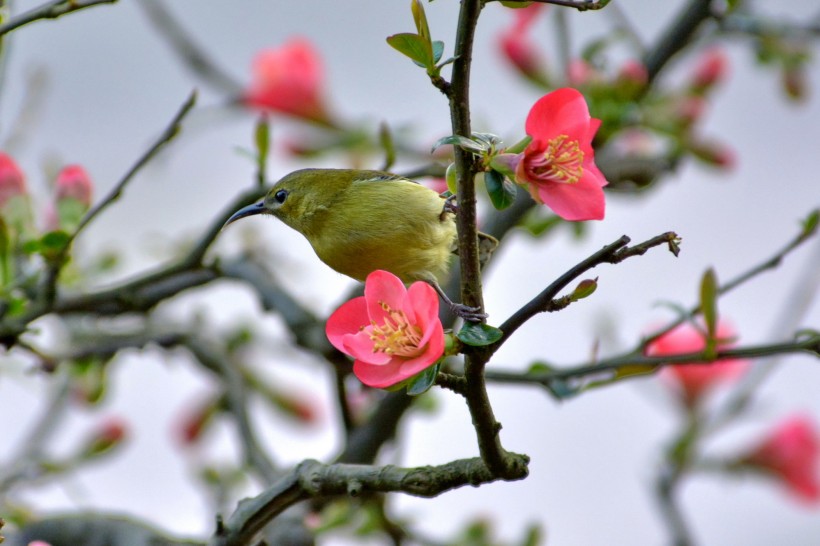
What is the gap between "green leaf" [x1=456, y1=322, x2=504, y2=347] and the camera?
0.93 meters

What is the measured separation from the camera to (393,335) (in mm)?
997

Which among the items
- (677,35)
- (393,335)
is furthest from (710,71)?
(393,335)

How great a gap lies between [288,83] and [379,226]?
1.39 metres

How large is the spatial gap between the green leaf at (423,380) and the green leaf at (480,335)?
0.15 ft

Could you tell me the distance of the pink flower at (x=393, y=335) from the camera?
3.11ft

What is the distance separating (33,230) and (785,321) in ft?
5.36

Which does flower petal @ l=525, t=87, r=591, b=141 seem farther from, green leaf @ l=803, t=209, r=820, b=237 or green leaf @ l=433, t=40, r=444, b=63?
green leaf @ l=803, t=209, r=820, b=237

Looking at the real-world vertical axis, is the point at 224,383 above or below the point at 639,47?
below

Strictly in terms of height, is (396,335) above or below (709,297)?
below

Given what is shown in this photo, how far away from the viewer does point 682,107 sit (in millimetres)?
2783

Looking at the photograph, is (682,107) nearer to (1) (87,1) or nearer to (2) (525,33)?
(2) (525,33)

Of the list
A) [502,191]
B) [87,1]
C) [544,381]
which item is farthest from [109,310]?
[502,191]

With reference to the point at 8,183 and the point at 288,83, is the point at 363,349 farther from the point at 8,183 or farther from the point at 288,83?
the point at 288,83

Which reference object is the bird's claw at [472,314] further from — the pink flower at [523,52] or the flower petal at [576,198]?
the pink flower at [523,52]
